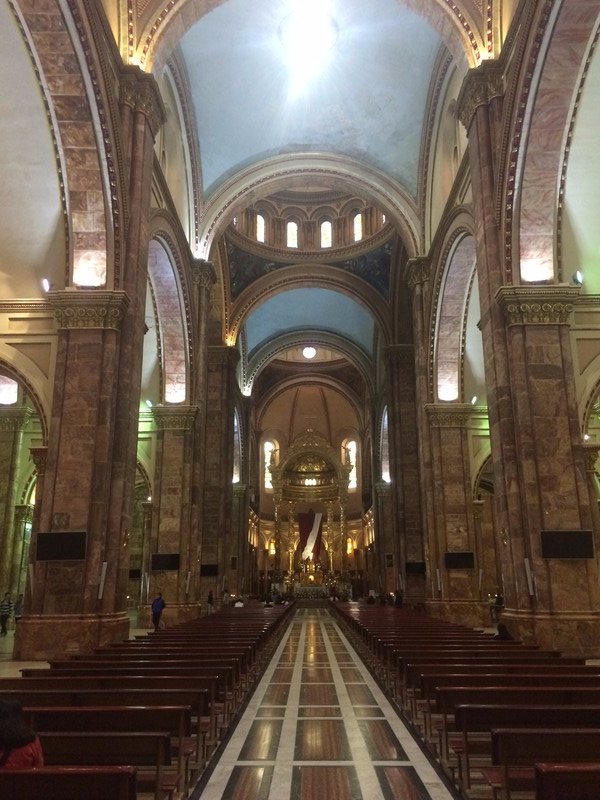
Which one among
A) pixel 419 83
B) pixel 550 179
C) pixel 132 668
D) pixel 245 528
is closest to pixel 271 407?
pixel 245 528

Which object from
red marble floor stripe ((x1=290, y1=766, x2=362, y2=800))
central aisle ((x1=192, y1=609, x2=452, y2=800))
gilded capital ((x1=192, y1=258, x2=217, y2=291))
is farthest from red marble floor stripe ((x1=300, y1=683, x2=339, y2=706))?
gilded capital ((x1=192, y1=258, x2=217, y2=291))

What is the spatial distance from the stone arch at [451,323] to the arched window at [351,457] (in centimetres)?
2899

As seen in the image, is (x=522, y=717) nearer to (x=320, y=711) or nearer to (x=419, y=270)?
(x=320, y=711)

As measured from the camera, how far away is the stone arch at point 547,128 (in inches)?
378

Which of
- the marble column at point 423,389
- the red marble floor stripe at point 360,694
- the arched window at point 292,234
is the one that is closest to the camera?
the red marble floor stripe at point 360,694

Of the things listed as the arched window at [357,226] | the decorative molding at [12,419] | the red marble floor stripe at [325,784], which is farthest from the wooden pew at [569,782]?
the arched window at [357,226]

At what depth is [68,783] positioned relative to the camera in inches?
102

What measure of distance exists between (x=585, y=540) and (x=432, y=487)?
306 inches

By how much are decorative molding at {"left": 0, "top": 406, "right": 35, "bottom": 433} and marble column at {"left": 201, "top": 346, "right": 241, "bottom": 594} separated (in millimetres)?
6002

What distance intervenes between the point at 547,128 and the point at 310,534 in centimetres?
3757

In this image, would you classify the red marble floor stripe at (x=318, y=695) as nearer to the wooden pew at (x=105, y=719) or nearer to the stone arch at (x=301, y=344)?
the wooden pew at (x=105, y=719)

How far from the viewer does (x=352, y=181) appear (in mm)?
20922

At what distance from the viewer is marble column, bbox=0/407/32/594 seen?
1909 centimetres

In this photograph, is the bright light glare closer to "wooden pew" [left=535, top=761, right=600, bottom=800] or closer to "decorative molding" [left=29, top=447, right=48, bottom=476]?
"decorative molding" [left=29, top=447, right=48, bottom=476]
